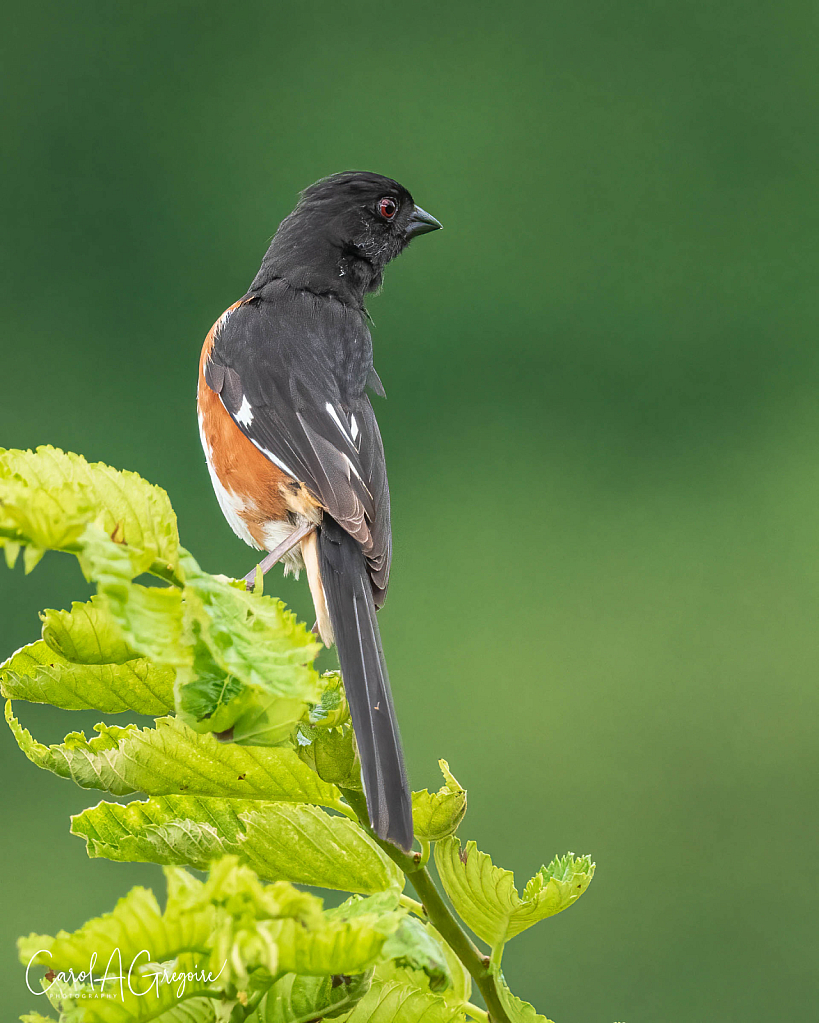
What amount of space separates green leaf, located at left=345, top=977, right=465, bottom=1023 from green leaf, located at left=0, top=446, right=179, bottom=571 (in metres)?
0.27

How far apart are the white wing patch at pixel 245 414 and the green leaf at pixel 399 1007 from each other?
1.05 metres

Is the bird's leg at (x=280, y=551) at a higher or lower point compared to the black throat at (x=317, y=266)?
lower

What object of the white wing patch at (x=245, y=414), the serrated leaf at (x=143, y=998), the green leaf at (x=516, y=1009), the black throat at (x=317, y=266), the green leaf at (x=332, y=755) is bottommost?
the green leaf at (x=516, y=1009)

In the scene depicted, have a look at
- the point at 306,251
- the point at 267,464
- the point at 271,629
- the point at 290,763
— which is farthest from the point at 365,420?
the point at 271,629

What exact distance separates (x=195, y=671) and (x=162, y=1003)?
0.13m

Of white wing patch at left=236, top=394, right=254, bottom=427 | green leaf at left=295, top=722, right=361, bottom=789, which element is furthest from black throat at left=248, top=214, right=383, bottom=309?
green leaf at left=295, top=722, right=361, bottom=789

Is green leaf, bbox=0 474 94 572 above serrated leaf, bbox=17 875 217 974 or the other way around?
above

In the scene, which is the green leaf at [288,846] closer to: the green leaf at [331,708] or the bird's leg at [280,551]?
the green leaf at [331,708]

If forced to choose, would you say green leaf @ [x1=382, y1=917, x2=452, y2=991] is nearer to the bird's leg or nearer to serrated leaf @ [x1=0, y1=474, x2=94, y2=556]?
serrated leaf @ [x1=0, y1=474, x2=94, y2=556]

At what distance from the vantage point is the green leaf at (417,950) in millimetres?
378

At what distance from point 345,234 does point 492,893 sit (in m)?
1.50

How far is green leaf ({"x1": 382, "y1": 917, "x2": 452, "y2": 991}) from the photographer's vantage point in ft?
1.24

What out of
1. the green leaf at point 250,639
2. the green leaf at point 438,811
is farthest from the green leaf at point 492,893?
the green leaf at point 250,639

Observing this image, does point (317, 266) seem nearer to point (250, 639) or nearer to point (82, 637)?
point (82, 637)
